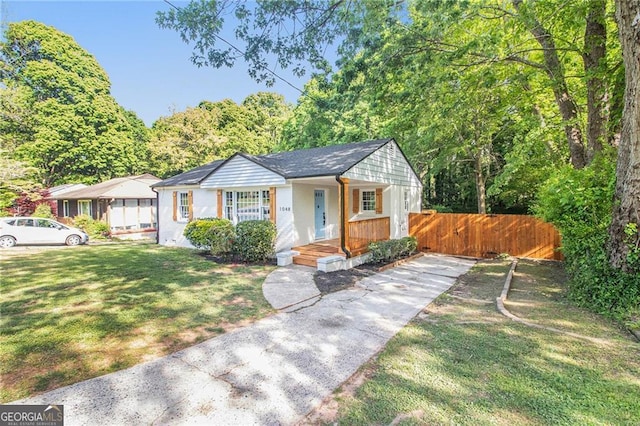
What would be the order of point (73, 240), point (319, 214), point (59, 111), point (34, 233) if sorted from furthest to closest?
point (59, 111)
point (73, 240)
point (34, 233)
point (319, 214)

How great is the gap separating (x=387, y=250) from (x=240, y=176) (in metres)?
6.16

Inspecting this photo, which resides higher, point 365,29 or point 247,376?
point 365,29

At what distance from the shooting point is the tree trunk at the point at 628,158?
5043mm

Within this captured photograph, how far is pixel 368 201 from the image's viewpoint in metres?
13.3

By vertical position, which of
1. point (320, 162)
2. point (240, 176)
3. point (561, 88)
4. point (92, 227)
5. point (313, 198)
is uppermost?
point (561, 88)

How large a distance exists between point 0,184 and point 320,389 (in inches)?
806

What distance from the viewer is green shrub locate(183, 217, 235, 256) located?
10.6 metres

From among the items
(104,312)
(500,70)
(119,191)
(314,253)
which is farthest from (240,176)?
(119,191)

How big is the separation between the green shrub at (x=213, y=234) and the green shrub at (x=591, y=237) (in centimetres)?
933

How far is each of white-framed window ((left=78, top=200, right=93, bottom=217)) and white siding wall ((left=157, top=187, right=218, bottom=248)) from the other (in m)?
10.2

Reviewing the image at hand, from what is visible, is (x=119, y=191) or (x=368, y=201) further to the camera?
(x=119, y=191)

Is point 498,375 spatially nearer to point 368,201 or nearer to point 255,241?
point 255,241

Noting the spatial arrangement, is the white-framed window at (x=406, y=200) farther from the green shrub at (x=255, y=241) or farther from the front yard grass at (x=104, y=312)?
the front yard grass at (x=104, y=312)

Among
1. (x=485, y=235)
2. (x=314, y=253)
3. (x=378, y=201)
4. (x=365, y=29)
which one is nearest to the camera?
(x=365, y=29)
